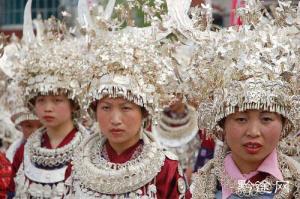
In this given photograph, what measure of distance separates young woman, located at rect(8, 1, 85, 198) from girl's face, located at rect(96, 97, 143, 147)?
907mm

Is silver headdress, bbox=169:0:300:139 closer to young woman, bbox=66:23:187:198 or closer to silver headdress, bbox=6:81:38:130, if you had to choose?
young woman, bbox=66:23:187:198

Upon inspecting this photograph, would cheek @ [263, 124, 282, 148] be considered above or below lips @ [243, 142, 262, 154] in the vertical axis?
above

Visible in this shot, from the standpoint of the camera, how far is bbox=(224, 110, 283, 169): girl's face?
3.93 metres

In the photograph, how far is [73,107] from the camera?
6.06m

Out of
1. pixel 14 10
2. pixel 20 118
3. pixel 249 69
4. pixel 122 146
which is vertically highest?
pixel 14 10

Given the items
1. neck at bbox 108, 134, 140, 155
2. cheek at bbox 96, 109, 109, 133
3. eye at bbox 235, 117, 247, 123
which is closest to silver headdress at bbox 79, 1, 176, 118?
cheek at bbox 96, 109, 109, 133

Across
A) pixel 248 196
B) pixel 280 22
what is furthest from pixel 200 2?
pixel 248 196

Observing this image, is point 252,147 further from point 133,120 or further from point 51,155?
point 51,155

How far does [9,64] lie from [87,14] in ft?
4.33

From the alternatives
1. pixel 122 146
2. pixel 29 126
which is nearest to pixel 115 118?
pixel 122 146

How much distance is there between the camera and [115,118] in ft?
15.4

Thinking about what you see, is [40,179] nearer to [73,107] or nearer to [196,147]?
[73,107]

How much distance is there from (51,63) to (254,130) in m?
2.47

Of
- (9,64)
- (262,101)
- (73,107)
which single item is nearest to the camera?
(262,101)
